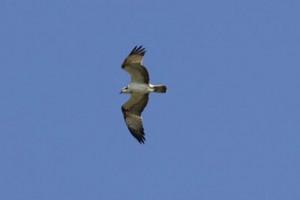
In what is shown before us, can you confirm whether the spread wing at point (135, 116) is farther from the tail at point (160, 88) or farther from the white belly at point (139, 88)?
the tail at point (160, 88)

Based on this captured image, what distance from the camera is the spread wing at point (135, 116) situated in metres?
35.8

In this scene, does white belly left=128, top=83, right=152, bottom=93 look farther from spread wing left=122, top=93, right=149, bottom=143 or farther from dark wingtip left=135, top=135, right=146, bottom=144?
dark wingtip left=135, top=135, right=146, bottom=144

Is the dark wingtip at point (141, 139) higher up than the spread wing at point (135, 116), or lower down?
lower down

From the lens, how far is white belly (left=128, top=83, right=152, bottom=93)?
34500mm

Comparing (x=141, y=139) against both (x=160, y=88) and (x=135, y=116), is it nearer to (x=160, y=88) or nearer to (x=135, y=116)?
(x=135, y=116)

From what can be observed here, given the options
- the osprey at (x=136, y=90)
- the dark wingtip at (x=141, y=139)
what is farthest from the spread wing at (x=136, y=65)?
the dark wingtip at (x=141, y=139)

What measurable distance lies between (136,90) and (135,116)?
61.6 inches

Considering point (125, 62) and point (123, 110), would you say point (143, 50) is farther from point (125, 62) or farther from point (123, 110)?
point (123, 110)

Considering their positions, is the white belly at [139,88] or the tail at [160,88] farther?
the white belly at [139,88]

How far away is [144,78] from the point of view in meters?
34.4

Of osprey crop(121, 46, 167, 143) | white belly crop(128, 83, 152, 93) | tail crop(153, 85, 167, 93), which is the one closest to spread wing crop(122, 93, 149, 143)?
osprey crop(121, 46, 167, 143)

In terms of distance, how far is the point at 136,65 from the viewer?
33969 mm

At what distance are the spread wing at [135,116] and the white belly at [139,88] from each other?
996mm

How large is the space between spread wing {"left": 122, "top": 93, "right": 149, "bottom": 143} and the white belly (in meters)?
1.00
